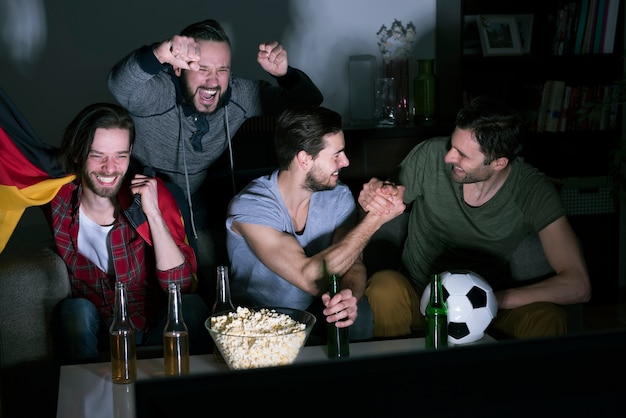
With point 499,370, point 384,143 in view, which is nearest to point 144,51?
point 384,143

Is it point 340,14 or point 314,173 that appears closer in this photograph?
point 314,173

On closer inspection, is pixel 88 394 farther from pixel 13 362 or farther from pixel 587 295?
pixel 587 295

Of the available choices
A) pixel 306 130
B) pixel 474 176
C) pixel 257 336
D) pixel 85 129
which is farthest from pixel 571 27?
pixel 257 336

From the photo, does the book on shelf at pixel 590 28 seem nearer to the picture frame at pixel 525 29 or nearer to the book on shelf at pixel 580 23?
the book on shelf at pixel 580 23

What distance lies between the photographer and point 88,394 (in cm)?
178

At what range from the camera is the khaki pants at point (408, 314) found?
2.38 metres

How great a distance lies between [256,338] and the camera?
1750mm

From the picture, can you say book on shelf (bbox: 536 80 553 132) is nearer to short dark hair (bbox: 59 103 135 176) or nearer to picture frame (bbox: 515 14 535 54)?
picture frame (bbox: 515 14 535 54)

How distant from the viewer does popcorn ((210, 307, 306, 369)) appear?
175 cm

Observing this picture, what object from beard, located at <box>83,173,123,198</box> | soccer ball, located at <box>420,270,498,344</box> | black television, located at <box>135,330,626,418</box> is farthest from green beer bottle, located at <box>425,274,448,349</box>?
black television, located at <box>135,330,626,418</box>

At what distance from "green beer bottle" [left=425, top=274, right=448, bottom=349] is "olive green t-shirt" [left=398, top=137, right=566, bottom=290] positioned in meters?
0.70

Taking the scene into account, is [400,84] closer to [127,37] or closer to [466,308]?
[127,37]

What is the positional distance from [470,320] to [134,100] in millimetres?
1247

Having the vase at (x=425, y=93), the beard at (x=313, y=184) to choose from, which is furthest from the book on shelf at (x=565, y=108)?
the beard at (x=313, y=184)
